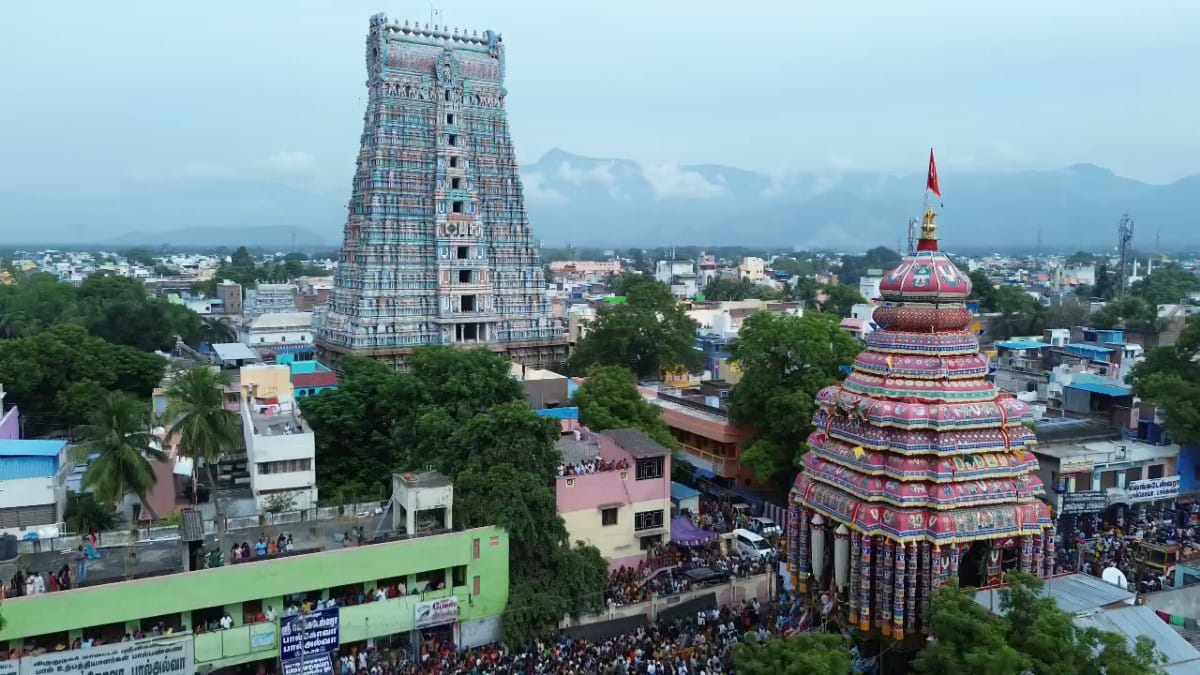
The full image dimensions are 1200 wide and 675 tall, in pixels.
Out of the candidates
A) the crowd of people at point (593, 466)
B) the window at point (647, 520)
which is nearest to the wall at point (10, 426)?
the crowd of people at point (593, 466)

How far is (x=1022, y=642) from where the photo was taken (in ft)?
51.1

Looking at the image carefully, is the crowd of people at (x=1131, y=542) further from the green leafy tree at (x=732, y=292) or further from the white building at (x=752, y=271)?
the white building at (x=752, y=271)

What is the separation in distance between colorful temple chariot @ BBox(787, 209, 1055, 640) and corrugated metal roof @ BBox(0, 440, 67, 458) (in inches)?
842

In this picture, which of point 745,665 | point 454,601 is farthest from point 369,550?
point 745,665

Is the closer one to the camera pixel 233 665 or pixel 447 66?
pixel 233 665

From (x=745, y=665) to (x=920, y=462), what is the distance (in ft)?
19.2

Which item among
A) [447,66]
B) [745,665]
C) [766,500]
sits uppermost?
[447,66]

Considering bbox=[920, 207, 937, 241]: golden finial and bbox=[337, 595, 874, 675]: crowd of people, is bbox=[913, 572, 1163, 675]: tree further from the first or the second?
bbox=[920, 207, 937, 241]: golden finial

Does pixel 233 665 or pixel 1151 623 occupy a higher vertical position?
pixel 1151 623

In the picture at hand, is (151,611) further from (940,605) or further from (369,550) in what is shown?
(940,605)

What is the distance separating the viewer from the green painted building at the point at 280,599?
19.2 m

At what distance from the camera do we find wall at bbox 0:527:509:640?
18.9m

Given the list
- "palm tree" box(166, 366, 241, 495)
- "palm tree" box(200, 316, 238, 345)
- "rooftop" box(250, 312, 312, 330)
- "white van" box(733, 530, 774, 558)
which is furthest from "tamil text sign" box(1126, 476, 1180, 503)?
"palm tree" box(200, 316, 238, 345)

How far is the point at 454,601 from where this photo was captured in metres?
22.6
